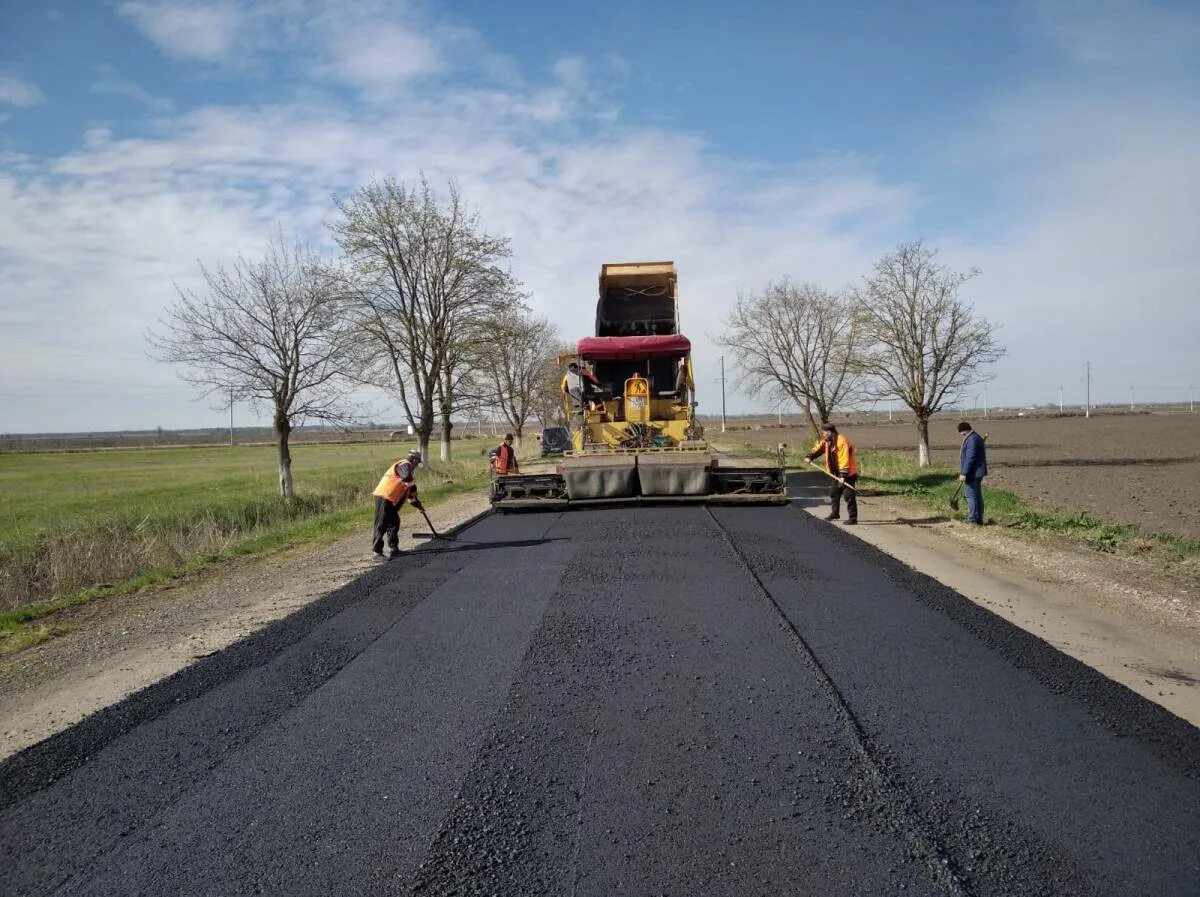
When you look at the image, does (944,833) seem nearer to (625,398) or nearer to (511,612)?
(511,612)

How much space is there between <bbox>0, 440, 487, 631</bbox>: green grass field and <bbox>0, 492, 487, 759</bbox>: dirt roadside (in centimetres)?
84

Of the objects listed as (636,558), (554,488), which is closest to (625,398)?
(554,488)

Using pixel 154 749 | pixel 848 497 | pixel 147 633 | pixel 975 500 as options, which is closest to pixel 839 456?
pixel 848 497

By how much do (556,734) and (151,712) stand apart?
2639 mm

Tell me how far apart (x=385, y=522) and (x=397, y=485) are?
1.70 feet

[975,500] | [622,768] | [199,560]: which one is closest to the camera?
[622,768]

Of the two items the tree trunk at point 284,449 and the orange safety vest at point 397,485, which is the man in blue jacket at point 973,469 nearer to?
the orange safety vest at point 397,485

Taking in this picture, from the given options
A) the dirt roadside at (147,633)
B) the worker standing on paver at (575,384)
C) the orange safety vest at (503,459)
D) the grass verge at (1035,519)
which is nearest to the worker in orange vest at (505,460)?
the orange safety vest at (503,459)

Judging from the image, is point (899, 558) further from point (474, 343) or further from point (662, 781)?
point (474, 343)

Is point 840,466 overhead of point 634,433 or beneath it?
beneath

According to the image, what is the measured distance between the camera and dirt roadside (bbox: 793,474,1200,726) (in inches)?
225

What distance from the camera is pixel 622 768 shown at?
4027 millimetres

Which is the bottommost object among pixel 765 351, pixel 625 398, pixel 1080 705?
pixel 1080 705

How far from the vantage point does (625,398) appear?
620 inches
